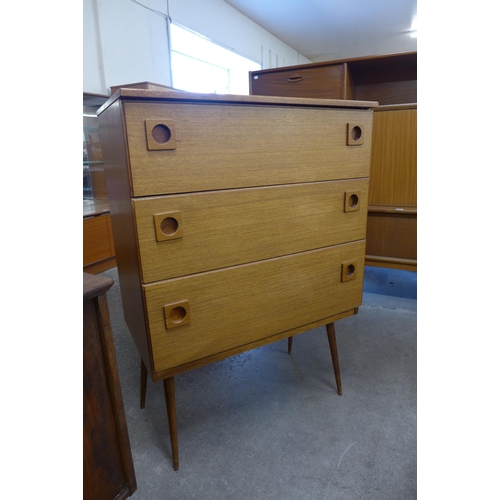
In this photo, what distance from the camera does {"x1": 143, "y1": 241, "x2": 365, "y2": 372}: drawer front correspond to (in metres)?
0.87

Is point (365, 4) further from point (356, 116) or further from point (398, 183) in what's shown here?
point (356, 116)

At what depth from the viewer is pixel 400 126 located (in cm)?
179

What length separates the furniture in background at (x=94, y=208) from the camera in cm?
258

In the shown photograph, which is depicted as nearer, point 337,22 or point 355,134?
point 355,134

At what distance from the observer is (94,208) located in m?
2.76

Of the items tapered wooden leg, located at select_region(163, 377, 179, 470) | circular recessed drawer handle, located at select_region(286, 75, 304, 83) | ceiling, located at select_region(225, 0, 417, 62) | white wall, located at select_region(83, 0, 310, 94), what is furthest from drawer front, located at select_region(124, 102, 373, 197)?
ceiling, located at select_region(225, 0, 417, 62)

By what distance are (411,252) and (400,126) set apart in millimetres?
635

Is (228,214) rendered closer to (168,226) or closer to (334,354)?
(168,226)

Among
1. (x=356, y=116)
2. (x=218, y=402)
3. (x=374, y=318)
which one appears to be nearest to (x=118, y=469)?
(x=218, y=402)

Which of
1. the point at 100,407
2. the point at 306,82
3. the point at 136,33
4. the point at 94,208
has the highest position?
the point at 136,33

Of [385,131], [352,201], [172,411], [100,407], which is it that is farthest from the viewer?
[385,131]

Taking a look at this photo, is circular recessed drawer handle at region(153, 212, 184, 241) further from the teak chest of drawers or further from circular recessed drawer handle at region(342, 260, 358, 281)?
circular recessed drawer handle at region(342, 260, 358, 281)

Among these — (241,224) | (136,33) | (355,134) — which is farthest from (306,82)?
(136,33)

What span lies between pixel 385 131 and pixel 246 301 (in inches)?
51.7
